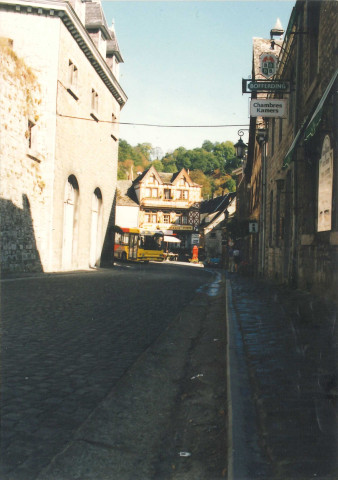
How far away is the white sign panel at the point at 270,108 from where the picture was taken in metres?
13.0

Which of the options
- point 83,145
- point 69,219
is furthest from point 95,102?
point 69,219

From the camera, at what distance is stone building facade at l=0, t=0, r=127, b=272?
16.3 metres

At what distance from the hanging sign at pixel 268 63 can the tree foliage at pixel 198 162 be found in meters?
Answer: 81.1

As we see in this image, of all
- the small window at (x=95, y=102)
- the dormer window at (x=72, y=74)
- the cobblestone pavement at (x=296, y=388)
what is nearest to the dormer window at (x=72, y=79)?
the dormer window at (x=72, y=74)

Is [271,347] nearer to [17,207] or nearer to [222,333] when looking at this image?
[222,333]

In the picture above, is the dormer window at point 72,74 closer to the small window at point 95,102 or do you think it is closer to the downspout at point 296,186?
the small window at point 95,102

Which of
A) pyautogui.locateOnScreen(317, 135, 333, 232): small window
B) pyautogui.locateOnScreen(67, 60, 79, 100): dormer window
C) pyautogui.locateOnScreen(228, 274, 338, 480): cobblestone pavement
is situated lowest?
pyautogui.locateOnScreen(228, 274, 338, 480): cobblestone pavement

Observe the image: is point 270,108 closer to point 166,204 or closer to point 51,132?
point 51,132

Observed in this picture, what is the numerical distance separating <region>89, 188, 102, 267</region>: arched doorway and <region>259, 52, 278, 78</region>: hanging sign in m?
14.0

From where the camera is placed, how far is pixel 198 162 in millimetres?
108438

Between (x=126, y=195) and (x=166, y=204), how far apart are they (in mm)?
5977

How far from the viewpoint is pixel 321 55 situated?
9391 mm

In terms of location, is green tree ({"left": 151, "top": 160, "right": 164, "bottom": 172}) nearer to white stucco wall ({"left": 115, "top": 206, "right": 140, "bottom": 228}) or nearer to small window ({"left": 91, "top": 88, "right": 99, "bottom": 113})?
white stucco wall ({"left": 115, "top": 206, "right": 140, "bottom": 228})

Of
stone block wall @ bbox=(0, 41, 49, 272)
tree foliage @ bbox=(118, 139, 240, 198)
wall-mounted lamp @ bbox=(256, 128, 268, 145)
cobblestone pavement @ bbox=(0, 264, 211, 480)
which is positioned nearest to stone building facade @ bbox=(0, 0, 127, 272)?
stone block wall @ bbox=(0, 41, 49, 272)
